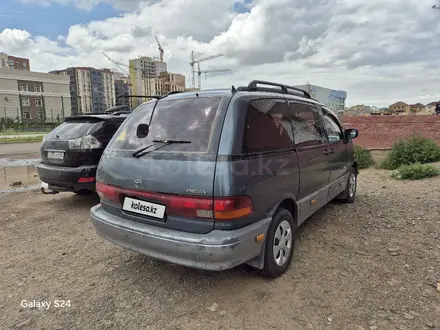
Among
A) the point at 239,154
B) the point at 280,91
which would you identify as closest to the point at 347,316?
the point at 239,154

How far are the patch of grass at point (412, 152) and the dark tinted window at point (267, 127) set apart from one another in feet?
20.5

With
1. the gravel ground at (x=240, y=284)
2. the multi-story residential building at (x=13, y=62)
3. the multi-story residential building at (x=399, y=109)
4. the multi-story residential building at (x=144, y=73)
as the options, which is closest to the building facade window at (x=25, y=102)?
the multi-story residential building at (x=144, y=73)

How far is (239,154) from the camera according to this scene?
246cm

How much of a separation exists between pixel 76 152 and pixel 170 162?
2993mm

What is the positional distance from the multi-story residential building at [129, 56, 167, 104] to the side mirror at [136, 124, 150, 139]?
52045mm

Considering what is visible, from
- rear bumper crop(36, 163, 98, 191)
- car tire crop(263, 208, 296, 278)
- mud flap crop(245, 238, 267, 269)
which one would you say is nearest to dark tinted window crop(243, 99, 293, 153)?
car tire crop(263, 208, 296, 278)

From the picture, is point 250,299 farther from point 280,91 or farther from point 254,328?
point 280,91

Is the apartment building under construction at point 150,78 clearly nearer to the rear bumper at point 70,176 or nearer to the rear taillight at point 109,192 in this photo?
the rear bumper at point 70,176

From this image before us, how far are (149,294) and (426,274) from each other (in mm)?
2605

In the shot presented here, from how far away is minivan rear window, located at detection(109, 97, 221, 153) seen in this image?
103 inches

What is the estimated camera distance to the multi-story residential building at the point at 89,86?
79250 millimetres

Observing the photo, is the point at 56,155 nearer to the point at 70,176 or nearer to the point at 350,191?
the point at 70,176

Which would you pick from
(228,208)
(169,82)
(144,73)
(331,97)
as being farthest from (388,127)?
(144,73)

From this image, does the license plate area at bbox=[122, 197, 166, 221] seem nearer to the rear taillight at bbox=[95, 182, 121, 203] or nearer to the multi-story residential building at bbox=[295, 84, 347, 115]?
the rear taillight at bbox=[95, 182, 121, 203]
